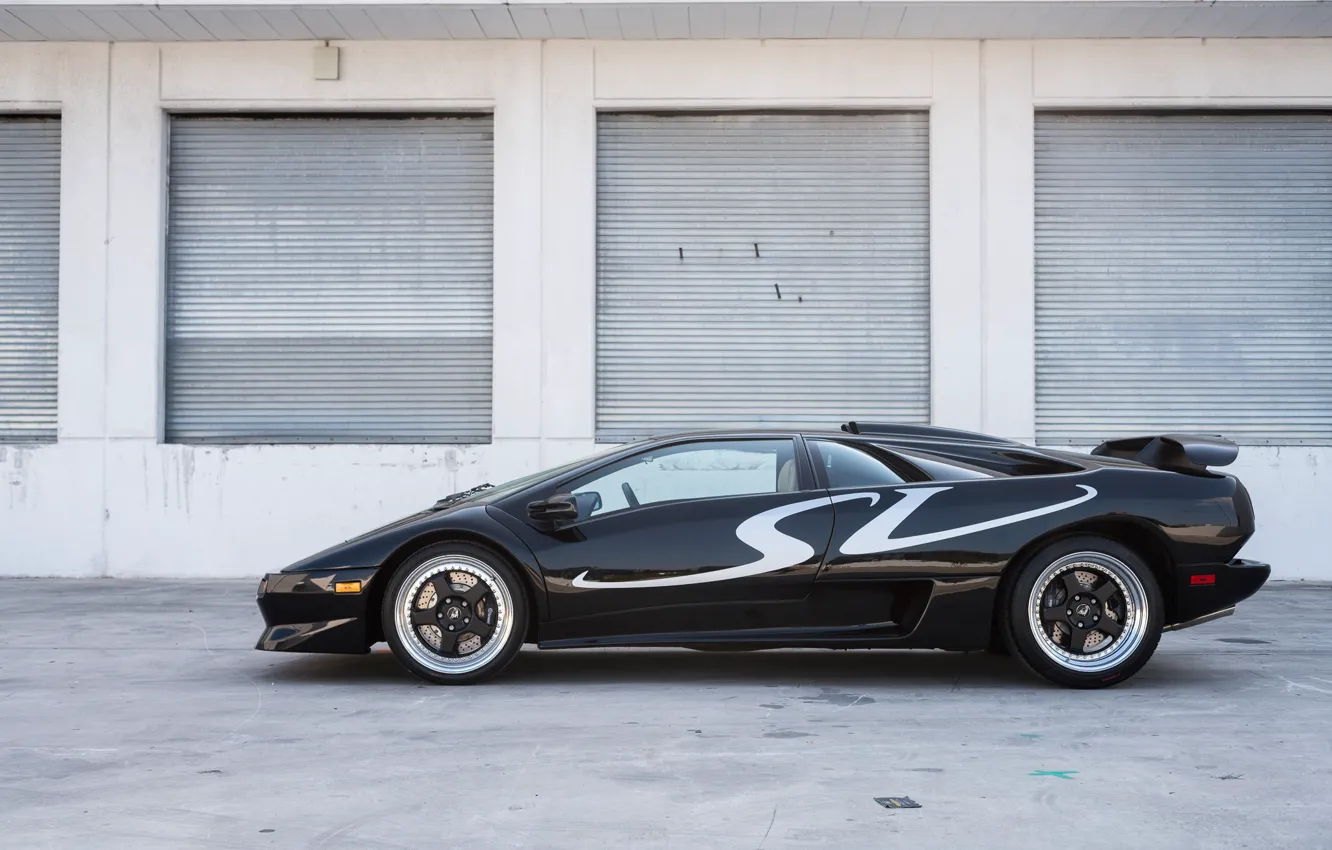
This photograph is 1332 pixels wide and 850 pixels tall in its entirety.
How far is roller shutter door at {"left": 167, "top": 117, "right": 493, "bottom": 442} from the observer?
1168cm

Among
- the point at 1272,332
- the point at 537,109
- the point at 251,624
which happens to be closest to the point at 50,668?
the point at 251,624

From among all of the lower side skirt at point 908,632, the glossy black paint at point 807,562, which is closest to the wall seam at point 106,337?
the glossy black paint at point 807,562

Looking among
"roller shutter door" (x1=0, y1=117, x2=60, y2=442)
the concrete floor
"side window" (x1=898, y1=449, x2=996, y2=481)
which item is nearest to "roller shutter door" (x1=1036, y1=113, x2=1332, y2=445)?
the concrete floor

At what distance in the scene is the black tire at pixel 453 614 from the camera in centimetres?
589

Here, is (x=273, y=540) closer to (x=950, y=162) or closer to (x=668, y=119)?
(x=668, y=119)

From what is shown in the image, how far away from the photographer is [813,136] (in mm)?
11719

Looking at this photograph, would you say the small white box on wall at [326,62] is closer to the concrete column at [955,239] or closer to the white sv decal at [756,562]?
the concrete column at [955,239]

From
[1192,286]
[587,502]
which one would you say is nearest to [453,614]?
[587,502]

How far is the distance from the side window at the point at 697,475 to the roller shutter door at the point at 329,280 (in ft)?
18.4

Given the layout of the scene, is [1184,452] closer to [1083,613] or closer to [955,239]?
[1083,613]

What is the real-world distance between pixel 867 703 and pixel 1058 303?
694 centimetres

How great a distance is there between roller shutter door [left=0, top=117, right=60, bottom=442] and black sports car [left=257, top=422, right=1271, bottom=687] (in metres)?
6.91

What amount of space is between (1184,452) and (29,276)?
9938mm

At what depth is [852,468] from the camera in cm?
608
